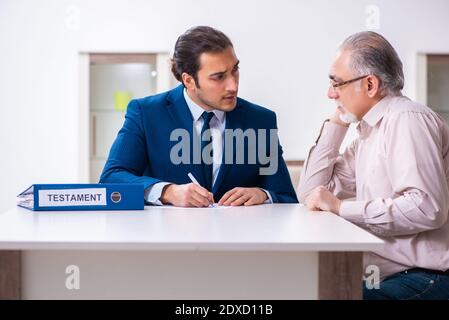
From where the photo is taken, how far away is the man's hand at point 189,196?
6.95 ft

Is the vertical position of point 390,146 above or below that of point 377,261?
above

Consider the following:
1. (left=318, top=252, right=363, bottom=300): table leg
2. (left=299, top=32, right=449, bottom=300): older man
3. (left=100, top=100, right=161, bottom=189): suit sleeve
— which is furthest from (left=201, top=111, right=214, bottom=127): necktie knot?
(left=318, top=252, right=363, bottom=300): table leg

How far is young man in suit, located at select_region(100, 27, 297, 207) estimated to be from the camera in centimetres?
245

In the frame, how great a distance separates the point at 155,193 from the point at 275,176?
509mm

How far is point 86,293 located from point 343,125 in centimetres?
135

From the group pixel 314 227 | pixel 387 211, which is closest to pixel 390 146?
pixel 387 211

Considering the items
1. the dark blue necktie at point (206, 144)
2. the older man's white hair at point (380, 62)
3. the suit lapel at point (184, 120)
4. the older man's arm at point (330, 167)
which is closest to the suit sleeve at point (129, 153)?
the suit lapel at point (184, 120)

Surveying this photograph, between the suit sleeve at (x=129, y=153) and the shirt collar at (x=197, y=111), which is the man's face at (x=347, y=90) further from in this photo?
the suit sleeve at (x=129, y=153)

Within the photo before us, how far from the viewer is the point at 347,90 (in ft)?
7.34

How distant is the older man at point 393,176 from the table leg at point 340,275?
441mm

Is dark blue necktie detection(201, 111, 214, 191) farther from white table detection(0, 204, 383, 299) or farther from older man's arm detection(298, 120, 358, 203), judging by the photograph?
white table detection(0, 204, 383, 299)

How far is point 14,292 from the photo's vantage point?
152cm

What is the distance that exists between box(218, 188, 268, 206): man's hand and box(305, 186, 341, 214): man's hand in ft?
0.84
